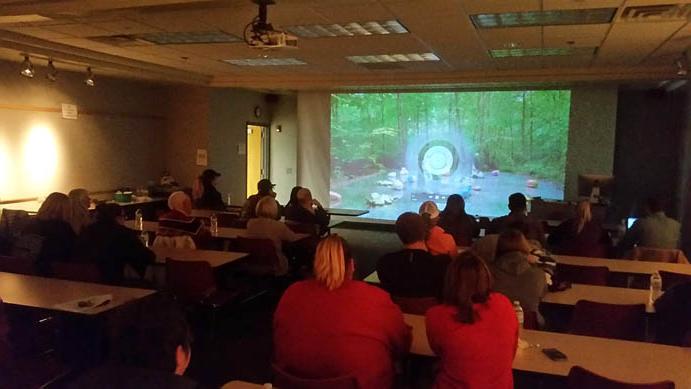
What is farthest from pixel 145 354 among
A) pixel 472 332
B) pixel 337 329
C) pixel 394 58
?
pixel 394 58

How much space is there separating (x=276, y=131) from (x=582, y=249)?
8.35 metres

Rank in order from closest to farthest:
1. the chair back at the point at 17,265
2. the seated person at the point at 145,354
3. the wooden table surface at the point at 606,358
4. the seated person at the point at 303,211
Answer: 1. the seated person at the point at 145,354
2. the wooden table surface at the point at 606,358
3. the chair back at the point at 17,265
4. the seated person at the point at 303,211

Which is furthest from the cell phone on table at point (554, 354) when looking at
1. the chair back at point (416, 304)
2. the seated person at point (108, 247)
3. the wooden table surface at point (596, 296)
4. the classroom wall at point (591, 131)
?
the classroom wall at point (591, 131)

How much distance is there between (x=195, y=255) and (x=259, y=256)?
73 cm

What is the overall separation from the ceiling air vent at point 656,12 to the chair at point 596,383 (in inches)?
144

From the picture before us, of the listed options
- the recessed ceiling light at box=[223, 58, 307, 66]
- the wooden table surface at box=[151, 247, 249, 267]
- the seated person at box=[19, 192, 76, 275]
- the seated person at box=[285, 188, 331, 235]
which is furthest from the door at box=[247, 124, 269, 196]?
the seated person at box=[19, 192, 76, 275]

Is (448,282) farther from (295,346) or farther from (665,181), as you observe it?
(665,181)

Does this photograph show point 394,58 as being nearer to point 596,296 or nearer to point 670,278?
point 670,278

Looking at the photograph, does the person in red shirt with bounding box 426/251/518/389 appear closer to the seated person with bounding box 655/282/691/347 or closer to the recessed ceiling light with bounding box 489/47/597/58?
the seated person with bounding box 655/282/691/347

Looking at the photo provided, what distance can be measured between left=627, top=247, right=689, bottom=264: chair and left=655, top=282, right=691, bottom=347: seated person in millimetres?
1938

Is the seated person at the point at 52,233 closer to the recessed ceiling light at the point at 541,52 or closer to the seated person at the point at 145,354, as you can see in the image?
the seated person at the point at 145,354

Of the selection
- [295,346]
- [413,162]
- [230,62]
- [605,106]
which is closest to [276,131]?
[413,162]

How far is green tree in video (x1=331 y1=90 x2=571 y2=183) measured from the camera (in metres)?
9.79

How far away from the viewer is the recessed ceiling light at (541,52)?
6.78m
